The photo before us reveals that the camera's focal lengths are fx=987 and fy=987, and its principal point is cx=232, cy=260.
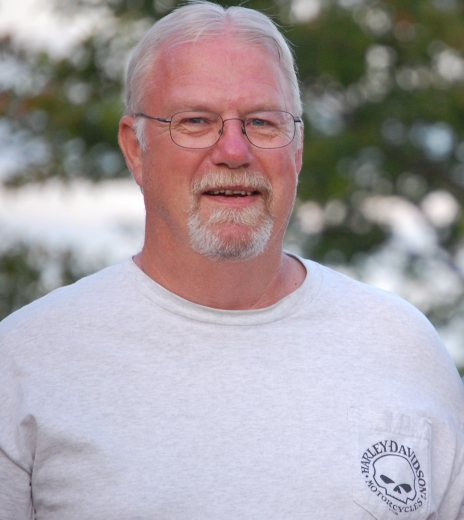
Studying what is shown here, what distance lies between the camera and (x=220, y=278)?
104 inches

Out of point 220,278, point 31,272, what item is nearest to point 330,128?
point 31,272

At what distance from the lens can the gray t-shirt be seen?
7.86 feet

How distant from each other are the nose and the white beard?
3cm

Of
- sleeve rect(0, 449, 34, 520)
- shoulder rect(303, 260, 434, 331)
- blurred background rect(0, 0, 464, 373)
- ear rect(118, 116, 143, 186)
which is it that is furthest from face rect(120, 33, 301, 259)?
blurred background rect(0, 0, 464, 373)

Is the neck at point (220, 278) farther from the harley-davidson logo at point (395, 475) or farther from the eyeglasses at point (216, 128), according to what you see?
the harley-davidson logo at point (395, 475)

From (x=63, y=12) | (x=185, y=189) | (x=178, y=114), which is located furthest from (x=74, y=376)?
(x=63, y=12)

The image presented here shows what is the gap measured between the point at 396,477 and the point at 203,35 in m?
1.26

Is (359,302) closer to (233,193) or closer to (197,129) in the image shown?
(233,193)

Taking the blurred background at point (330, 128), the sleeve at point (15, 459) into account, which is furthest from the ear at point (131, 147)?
the blurred background at point (330, 128)

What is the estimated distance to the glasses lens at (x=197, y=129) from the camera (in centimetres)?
256

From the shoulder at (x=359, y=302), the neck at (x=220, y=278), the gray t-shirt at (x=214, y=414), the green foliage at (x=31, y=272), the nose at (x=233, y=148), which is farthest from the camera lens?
the green foliage at (x=31, y=272)

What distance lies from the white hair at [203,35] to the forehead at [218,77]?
1.0 inches

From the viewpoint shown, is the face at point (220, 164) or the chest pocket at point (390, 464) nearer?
the chest pocket at point (390, 464)

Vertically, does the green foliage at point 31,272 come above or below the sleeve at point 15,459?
below
